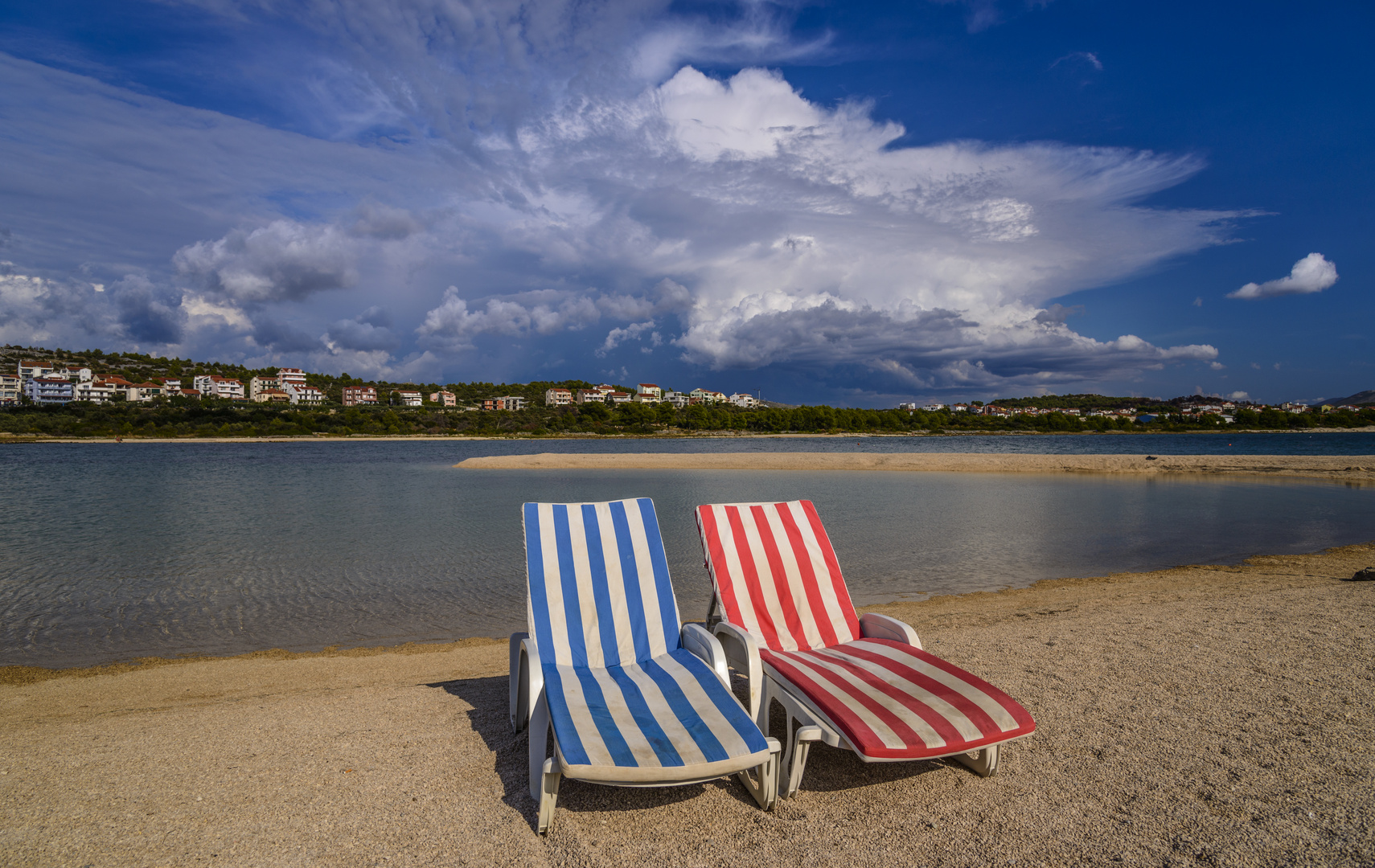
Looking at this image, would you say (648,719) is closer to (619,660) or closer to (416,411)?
(619,660)

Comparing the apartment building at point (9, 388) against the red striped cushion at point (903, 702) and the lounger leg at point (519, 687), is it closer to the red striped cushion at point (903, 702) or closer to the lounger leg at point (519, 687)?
the lounger leg at point (519, 687)

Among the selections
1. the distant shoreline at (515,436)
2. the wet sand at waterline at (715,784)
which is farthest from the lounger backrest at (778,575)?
the distant shoreline at (515,436)

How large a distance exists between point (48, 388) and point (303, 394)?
3087 cm

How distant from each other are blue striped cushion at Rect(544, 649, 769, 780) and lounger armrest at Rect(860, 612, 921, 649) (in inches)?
50.9

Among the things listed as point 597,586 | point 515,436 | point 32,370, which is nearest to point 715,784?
point 597,586

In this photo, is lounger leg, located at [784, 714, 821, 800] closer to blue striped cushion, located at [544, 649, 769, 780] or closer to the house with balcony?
blue striped cushion, located at [544, 649, 769, 780]

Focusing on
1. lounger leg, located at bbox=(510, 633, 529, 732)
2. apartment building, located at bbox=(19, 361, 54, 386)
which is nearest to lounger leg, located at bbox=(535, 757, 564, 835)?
lounger leg, located at bbox=(510, 633, 529, 732)

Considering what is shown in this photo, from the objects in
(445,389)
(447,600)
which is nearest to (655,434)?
(445,389)

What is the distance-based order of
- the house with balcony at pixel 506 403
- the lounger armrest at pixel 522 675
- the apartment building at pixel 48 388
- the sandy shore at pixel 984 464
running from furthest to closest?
the house with balcony at pixel 506 403 → the apartment building at pixel 48 388 → the sandy shore at pixel 984 464 → the lounger armrest at pixel 522 675

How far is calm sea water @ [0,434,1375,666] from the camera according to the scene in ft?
23.9

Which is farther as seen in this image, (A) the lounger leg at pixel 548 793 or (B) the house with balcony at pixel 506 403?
(B) the house with balcony at pixel 506 403

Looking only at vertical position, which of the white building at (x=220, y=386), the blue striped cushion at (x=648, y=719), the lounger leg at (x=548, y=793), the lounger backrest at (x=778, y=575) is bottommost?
the lounger leg at (x=548, y=793)

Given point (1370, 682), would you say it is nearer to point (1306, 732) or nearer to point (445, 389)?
point (1306, 732)

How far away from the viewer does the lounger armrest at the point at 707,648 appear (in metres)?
3.49
